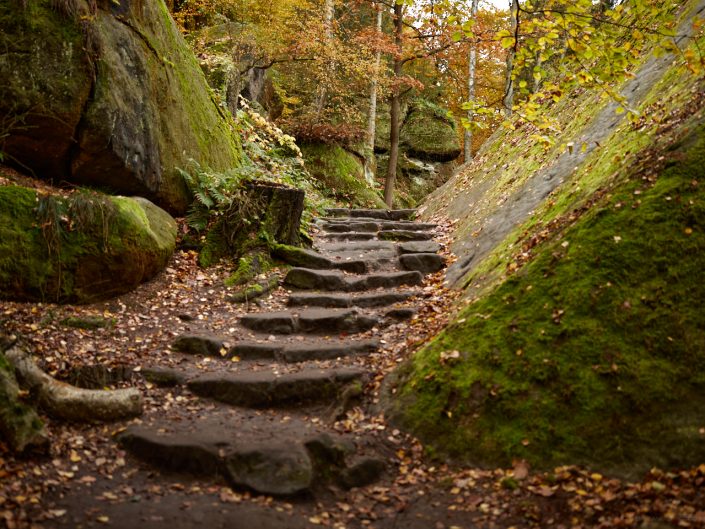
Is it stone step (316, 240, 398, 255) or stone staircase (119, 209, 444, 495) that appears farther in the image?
stone step (316, 240, 398, 255)

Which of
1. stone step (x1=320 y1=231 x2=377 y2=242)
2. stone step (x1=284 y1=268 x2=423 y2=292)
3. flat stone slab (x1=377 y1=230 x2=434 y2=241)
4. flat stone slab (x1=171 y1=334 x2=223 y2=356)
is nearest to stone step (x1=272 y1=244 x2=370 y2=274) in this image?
stone step (x1=284 y1=268 x2=423 y2=292)

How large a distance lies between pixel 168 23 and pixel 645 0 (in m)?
7.83

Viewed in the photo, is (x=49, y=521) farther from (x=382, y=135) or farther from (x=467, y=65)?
(x=467, y=65)

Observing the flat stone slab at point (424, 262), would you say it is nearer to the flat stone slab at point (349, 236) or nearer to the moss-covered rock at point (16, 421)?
the flat stone slab at point (349, 236)

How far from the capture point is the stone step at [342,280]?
7.87 meters

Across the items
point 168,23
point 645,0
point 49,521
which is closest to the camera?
point 49,521

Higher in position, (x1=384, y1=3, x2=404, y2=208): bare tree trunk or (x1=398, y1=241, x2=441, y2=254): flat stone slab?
(x1=384, y1=3, x2=404, y2=208): bare tree trunk

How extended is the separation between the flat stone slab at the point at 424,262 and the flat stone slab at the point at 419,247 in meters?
0.56

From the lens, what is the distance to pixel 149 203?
753cm

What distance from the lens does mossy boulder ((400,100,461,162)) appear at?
2220cm

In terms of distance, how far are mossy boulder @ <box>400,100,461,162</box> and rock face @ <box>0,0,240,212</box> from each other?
47.5 ft

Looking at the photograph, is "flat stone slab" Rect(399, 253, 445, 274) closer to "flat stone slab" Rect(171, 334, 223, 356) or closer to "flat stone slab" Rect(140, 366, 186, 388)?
"flat stone slab" Rect(171, 334, 223, 356)

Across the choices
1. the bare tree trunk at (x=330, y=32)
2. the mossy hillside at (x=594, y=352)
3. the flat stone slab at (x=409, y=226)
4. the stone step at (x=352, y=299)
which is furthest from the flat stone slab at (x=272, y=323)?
the bare tree trunk at (x=330, y=32)

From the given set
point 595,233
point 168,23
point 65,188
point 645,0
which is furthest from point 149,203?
point 645,0
